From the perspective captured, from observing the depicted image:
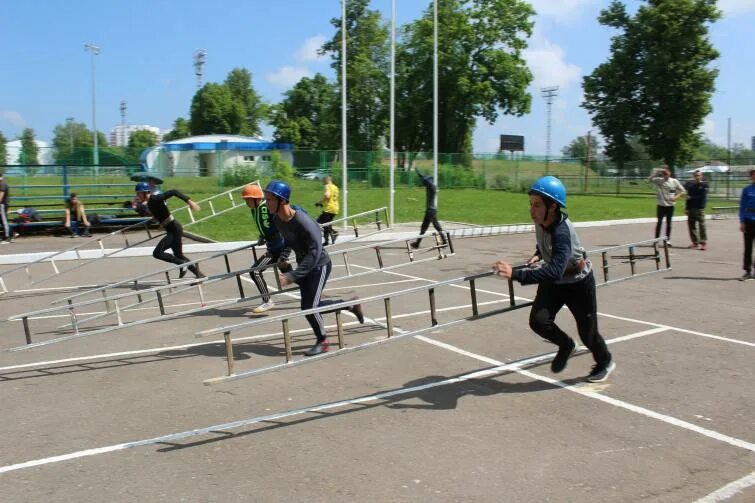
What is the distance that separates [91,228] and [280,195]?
16965mm

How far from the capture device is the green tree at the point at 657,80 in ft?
157

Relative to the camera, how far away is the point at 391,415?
545cm

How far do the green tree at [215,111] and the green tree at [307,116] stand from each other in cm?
1120

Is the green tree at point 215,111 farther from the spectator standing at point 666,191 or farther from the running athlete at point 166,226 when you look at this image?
the running athlete at point 166,226

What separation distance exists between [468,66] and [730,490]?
56.6 metres

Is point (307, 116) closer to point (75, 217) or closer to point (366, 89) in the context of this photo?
point (366, 89)

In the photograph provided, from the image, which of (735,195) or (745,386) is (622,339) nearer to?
(745,386)

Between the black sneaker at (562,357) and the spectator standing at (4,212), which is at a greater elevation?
the spectator standing at (4,212)

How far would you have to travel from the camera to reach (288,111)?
3612 inches

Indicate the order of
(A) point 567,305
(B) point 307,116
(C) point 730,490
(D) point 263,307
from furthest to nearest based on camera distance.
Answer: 1. (B) point 307,116
2. (D) point 263,307
3. (A) point 567,305
4. (C) point 730,490

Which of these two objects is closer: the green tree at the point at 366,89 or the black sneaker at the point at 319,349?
the black sneaker at the point at 319,349

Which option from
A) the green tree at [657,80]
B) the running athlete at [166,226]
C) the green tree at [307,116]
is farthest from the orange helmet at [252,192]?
the green tree at [307,116]

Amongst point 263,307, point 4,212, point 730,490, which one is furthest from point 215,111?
point 730,490

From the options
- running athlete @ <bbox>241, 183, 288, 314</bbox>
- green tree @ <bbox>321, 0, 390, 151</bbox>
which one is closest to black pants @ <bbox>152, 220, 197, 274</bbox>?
running athlete @ <bbox>241, 183, 288, 314</bbox>
